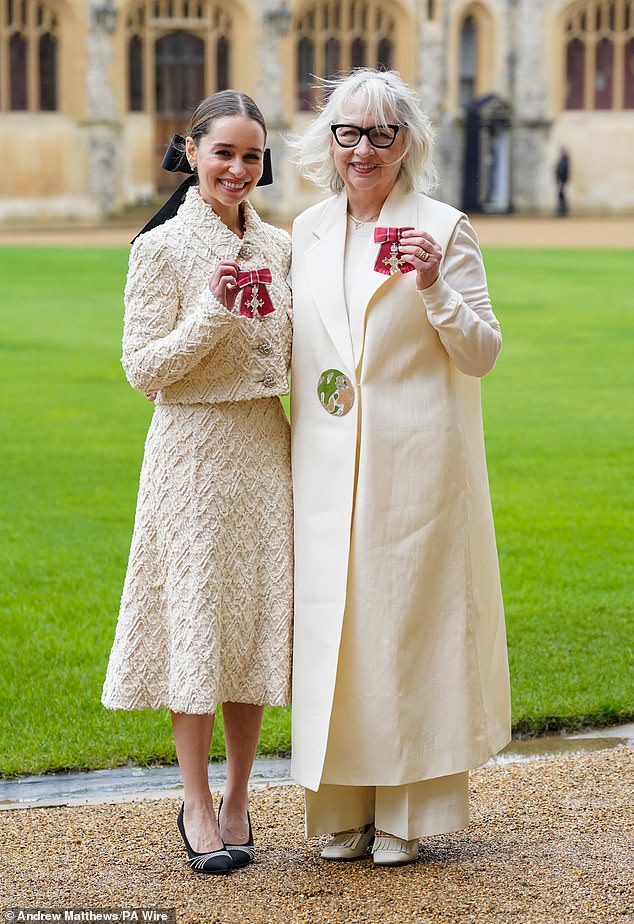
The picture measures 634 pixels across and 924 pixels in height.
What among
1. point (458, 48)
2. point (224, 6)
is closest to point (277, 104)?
point (224, 6)

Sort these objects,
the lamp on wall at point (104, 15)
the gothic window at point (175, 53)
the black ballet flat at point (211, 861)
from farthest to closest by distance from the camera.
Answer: the gothic window at point (175, 53)
the lamp on wall at point (104, 15)
the black ballet flat at point (211, 861)

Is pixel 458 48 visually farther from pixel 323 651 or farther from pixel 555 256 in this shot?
pixel 323 651

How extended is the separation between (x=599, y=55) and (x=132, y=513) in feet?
102

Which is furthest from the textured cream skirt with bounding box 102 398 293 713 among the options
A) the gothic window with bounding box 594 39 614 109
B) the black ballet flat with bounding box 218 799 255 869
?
the gothic window with bounding box 594 39 614 109

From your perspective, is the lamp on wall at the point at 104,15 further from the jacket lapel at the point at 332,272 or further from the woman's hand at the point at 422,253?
the woman's hand at the point at 422,253

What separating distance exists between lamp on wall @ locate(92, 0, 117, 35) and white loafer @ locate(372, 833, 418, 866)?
31245 mm

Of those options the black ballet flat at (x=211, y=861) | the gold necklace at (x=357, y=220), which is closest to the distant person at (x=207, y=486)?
the black ballet flat at (x=211, y=861)

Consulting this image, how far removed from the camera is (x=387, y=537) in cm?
338

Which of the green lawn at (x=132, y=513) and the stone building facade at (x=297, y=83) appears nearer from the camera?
the green lawn at (x=132, y=513)

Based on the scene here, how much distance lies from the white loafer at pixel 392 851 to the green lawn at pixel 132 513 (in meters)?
1.23

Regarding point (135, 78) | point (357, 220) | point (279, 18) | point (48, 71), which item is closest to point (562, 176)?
point (279, 18)

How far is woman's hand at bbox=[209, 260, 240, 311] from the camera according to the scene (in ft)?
10.5

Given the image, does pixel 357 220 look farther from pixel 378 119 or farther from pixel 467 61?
pixel 467 61

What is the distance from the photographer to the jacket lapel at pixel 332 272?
3357 millimetres
